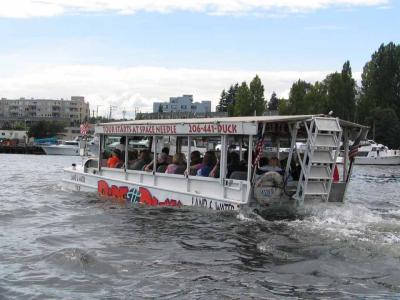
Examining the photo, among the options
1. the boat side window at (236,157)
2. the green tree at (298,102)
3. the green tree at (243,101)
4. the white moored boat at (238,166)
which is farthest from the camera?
the green tree at (243,101)

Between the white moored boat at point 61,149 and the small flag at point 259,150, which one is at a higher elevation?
the small flag at point 259,150

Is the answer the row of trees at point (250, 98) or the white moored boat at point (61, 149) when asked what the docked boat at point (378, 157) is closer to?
the row of trees at point (250, 98)

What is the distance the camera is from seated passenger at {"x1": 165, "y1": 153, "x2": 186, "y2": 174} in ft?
58.6

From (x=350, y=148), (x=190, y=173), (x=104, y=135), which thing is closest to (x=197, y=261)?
(x=190, y=173)

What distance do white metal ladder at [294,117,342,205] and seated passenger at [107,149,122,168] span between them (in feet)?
23.6

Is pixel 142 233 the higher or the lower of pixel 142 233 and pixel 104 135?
the lower

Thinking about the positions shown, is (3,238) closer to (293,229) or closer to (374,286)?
(293,229)

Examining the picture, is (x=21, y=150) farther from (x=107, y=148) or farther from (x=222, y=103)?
(x=107, y=148)

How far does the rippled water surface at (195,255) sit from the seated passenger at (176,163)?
1424mm

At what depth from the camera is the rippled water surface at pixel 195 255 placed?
9172mm

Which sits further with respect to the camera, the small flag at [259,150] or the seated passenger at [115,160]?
the seated passenger at [115,160]

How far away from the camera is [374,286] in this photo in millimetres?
9250

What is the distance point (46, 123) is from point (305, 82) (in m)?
66.9

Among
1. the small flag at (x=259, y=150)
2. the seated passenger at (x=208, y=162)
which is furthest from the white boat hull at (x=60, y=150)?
the small flag at (x=259, y=150)
